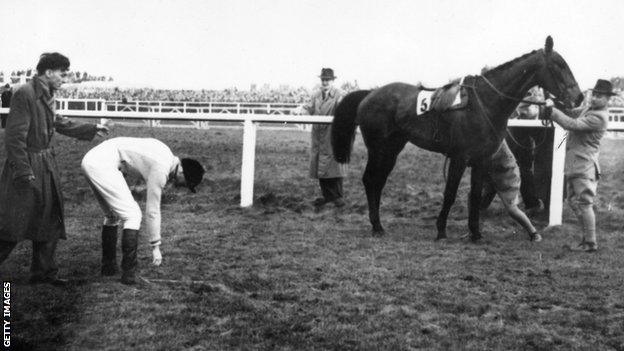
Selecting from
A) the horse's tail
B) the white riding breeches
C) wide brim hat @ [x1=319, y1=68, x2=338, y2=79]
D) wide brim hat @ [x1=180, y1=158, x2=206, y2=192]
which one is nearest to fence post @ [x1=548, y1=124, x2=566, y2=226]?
the horse's tail

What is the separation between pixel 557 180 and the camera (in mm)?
7930

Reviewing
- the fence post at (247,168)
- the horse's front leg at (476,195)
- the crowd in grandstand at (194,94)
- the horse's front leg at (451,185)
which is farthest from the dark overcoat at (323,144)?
the crowd in grandstand at (194,94)

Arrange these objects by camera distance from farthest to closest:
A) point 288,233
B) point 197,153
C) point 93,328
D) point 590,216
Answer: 1. point 197,153
2. point 288,233
3. point 590,216
4. point 93,328

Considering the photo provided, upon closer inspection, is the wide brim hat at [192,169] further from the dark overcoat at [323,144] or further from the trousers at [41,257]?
the dark overcoat at [323,144]

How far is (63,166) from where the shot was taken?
10617mm

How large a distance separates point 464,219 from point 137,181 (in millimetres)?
4298

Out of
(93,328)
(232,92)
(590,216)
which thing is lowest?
(93,328)

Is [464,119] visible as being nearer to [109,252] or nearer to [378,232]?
[378,232]

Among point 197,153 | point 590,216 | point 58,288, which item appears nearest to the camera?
point 58,288

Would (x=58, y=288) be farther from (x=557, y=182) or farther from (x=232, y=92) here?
(x=232, y=92)

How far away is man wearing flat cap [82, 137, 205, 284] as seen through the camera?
4.98 metres

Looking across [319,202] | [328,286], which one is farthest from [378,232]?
[328,286]

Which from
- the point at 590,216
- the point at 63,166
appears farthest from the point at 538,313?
the point at 63,166

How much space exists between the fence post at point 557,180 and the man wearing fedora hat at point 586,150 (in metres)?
1.04
